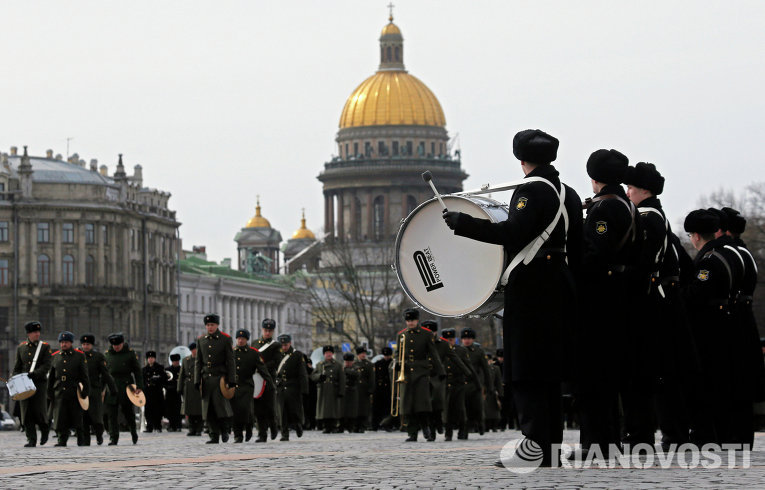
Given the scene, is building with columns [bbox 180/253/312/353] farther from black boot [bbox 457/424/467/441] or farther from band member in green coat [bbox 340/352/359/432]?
black boot [bbox 457/424/467/441]

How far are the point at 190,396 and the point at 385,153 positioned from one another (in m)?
159

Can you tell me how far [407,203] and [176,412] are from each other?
147 m

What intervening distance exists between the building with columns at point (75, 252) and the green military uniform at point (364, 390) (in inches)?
3489

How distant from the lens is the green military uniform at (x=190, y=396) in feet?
96.4

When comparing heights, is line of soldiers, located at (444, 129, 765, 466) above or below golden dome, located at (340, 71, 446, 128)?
below

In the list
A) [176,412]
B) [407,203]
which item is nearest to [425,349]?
[176,412]

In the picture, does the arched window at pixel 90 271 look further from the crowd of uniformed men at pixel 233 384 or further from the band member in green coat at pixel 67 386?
the band member in green coat at pixel 67 386

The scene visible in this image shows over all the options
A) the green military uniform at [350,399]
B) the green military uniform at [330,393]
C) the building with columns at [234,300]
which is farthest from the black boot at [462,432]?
the building with columns at [234,300]

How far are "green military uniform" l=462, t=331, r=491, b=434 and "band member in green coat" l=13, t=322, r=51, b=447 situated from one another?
5.94 meters

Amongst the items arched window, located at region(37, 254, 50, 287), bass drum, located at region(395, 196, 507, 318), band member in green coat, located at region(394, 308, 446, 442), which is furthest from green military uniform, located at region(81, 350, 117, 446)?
arched window, located at region(37, 254, 50, 287)

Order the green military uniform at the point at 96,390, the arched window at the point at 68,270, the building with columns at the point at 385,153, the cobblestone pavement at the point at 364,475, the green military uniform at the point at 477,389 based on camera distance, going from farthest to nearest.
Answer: the building with columns at the point at 385,153, the arched window at the point at 68,270, the green military uniform at the point at 477,389, the green military uniform at the point at 96,390, the cobblestone pavement at the point at 364,475

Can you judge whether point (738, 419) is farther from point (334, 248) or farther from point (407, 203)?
point (407, 203)

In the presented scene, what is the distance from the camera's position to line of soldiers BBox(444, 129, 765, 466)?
12.6 m

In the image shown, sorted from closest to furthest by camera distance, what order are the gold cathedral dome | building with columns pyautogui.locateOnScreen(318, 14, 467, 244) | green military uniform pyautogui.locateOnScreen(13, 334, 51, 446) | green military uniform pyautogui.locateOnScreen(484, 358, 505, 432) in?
green military uniform pyautogui.locateOnScreen(13, 334, 51, 446) < green military uniform pyautogui.locateOnScreen(484, 358, 505, 432) < building with columns pyautogui.locateOnScreen(318, 14, 467, 244) < the gold cathedral dome
